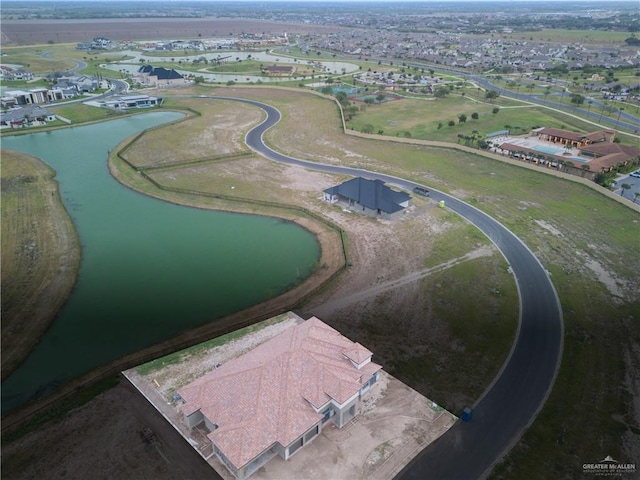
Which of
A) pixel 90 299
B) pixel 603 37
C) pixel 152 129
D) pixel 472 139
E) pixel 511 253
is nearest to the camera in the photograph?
pixel 90 299

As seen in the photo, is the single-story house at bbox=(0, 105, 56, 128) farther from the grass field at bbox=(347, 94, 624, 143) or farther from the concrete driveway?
the concrete driveway

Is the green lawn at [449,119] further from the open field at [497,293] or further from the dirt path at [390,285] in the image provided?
the dirt path at [390,285]

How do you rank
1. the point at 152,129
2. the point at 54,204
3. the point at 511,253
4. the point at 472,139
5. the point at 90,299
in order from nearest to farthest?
the point at 90,299 → the point at 511,253 → the point at 54,204 → the point at 472,139 → the point at 152,129

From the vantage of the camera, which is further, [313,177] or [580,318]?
[313,177]

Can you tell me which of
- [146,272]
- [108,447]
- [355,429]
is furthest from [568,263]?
[108,447]

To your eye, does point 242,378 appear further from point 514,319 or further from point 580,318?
point 580,318

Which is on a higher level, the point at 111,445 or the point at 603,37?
the point at 603,37

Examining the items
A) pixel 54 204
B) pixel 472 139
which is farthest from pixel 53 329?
pixel 472 139
